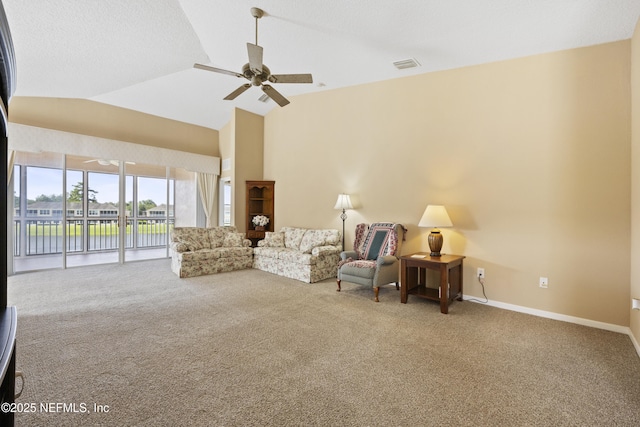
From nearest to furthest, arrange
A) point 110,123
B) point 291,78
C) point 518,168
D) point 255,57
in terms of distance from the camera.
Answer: point 255,57 → point 291,78 → point 518,168 → point 110,123

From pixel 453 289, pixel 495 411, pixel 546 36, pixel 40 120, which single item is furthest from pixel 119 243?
pixel 546 36

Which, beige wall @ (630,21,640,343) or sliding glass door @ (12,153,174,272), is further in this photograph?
sliding glass door @ (12,153,174,272)

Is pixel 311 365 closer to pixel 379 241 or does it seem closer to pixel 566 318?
pixel 379 241

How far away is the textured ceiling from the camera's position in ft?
9.95

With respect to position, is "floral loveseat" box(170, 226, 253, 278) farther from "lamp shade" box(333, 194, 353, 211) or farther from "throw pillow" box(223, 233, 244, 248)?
"lamp shade" box(333, 194, 353, 211)

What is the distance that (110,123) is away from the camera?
643cm

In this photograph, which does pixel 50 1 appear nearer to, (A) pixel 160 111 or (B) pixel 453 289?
(A) pixel 160 111

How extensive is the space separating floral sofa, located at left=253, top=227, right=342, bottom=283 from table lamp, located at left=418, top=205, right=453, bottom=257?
1935mm

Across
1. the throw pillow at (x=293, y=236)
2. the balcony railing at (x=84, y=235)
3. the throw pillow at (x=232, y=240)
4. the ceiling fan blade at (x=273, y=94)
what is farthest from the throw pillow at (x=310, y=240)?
the balcony railing at (x=84, y=235)

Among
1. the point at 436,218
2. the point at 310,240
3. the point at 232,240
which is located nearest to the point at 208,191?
the point at 232,240

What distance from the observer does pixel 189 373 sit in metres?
2.27

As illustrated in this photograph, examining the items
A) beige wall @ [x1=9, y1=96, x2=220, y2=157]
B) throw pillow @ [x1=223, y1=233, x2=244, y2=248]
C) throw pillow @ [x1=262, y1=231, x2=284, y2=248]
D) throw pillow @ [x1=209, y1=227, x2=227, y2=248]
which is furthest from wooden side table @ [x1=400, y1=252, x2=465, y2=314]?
beige wall @ [x1=9, y1=96, x2=220, y2=157]

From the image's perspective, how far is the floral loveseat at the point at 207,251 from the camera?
543cm

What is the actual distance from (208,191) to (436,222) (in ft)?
20.0
